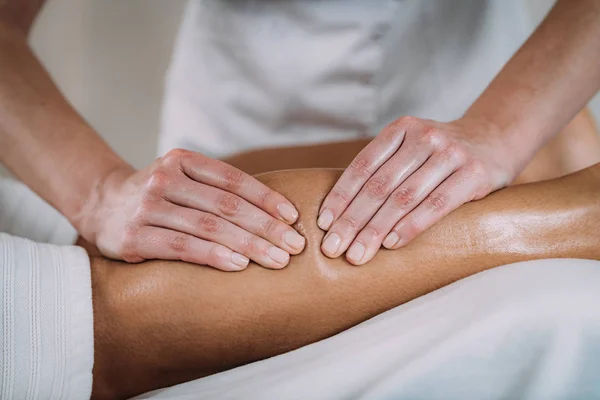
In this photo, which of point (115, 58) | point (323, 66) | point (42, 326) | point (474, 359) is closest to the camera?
point (474, 359)

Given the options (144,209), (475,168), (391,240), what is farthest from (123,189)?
(475,168)

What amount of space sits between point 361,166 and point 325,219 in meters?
0.09

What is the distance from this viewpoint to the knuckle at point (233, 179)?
826 mm

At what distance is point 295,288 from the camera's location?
0.78 m

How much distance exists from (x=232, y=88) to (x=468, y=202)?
62 cm

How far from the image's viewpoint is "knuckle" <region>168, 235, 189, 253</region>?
0.80m

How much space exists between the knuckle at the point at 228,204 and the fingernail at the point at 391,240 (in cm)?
20

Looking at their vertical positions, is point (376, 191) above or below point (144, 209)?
above

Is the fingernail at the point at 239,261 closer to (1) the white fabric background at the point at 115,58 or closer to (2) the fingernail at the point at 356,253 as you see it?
(2) the fingernail at the point at 356,253


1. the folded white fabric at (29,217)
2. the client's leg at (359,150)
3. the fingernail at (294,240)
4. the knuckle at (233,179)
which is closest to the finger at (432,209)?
the fingernail at (294,240)

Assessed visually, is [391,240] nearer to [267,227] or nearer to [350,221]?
[350,221]

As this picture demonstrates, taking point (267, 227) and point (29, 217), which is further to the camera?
point (29, 217)

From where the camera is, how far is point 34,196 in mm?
1044

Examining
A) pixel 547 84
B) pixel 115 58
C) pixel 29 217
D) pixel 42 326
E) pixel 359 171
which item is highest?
pixel 115 58
